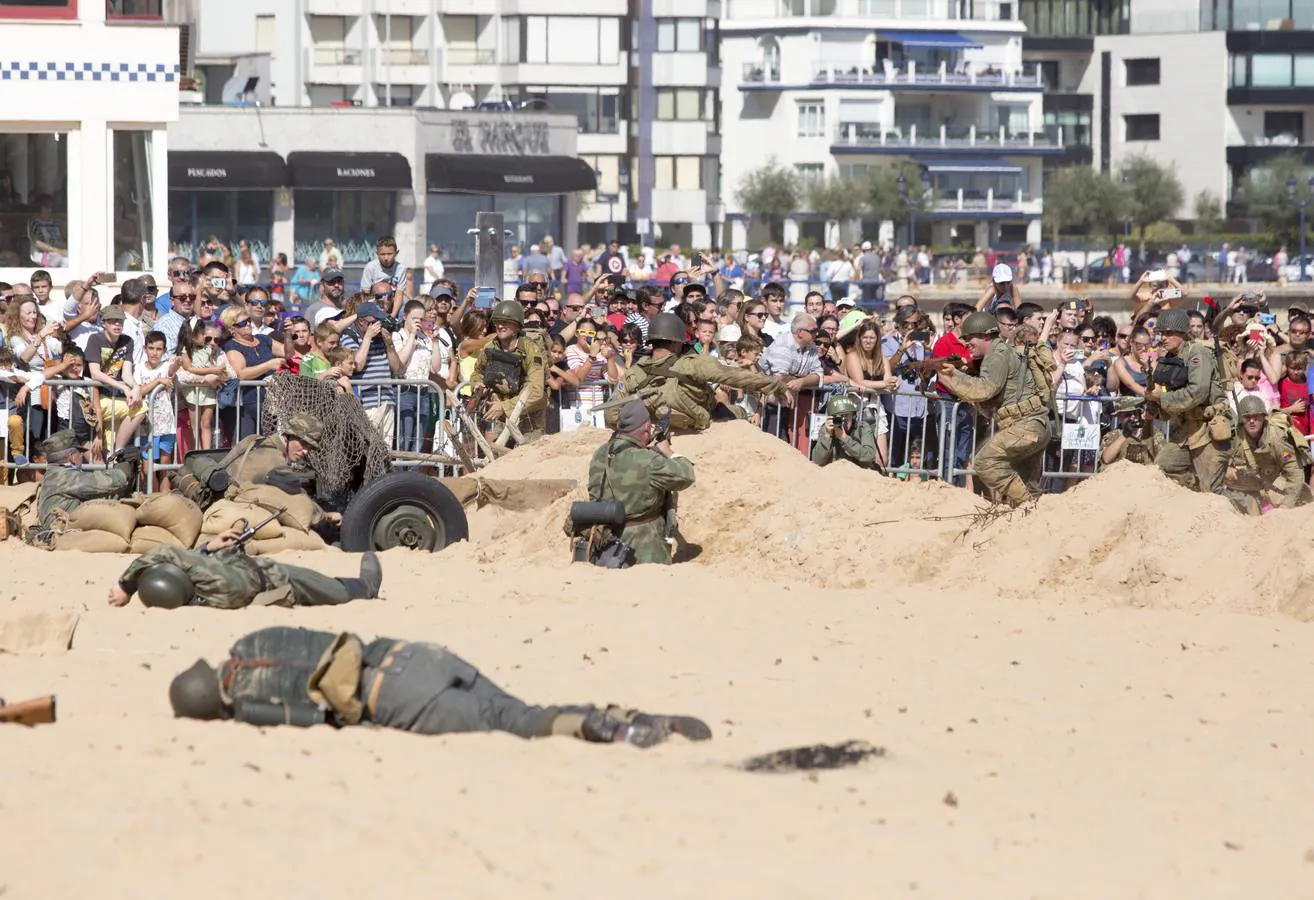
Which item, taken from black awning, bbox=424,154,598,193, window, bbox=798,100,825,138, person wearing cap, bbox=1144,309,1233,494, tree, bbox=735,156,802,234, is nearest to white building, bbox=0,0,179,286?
person wearing cap, bbox=1144,309,1233,494

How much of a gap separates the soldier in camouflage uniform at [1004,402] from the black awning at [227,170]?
133ft

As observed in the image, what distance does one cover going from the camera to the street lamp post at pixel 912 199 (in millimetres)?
78875

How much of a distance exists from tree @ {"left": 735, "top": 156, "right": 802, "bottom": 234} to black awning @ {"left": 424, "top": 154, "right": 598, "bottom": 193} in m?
22.9

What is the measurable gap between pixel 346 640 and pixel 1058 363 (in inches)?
359

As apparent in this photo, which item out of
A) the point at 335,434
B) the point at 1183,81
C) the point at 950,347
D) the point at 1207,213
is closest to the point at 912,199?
the point at 1207,213

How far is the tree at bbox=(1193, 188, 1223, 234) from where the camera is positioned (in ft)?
279

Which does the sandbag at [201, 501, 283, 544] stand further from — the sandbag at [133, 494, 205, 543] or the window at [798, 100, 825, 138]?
the window at [798, 100, 825, 138]

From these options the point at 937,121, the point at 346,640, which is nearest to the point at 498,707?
the point at 346,640

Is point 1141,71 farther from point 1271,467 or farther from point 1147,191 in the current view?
point 1271,467

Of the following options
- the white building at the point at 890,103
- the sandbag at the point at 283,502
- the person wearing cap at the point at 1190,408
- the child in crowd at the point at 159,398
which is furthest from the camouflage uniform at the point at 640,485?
the white building at the point at 890,103

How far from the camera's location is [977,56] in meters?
87.0

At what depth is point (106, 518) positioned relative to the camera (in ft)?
44.8

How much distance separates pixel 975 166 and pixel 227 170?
39421 mm

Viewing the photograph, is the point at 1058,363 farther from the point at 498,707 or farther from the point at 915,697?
the point at 498,707
